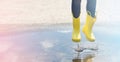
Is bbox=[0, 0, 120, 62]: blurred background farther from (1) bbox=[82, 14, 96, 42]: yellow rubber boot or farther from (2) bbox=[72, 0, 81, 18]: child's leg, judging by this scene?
(2) bbox=[72, 0, 81, 18]: child's leg

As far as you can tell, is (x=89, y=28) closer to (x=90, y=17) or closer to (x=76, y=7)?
(x=90, y=17)

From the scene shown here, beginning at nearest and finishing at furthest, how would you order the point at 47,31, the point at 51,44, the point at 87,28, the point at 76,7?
the point at 76,7
the point at 87,28
the point at 51,44
the point at 47,31

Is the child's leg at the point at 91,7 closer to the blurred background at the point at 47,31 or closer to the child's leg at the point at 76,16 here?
the child's leg at the point at 76,16

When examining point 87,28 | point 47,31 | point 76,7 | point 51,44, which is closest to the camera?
point 76,7

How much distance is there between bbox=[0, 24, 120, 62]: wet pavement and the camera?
2.54 m

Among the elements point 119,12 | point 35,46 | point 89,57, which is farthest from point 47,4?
point 89,57

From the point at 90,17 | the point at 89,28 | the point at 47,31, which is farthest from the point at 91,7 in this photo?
the point at 47,31

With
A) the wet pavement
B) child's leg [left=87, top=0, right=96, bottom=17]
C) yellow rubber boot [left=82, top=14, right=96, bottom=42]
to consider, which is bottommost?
the wet pavement

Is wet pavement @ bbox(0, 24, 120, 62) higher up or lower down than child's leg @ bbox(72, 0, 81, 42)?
lower down

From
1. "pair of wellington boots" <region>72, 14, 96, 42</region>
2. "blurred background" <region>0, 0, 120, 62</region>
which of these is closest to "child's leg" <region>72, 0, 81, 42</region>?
"pair of wellington boots" <region>72, 14, 96, 42</region>

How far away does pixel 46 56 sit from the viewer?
256 cm

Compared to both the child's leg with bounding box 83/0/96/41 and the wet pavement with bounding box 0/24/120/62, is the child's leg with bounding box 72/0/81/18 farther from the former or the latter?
the wet pavement with bounding box 0/24/120/62

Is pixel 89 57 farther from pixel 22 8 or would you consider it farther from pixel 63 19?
pixel 22 8

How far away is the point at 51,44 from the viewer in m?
2.79
